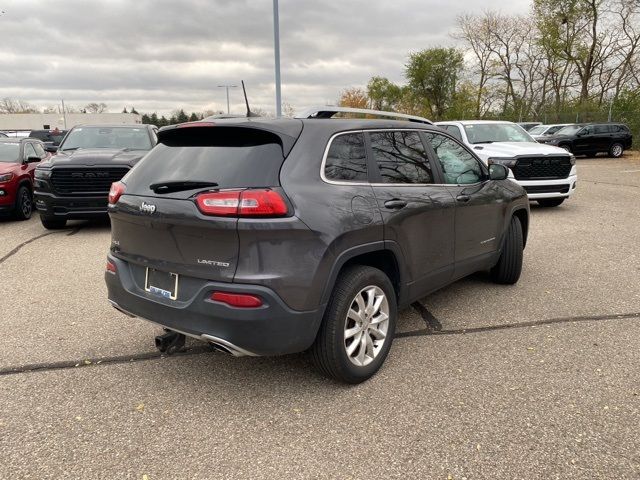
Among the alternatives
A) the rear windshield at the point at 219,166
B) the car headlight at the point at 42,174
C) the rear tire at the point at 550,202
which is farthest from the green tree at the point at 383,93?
the rear windshield at the point at 219,166

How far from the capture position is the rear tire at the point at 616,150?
24.3 m

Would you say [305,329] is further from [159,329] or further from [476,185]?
[476,185]

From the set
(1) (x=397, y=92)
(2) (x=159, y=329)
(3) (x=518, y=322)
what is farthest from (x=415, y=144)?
(1) (x=397, y=92)

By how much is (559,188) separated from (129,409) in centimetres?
912

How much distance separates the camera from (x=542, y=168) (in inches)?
374

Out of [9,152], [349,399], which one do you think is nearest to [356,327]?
[349,399]

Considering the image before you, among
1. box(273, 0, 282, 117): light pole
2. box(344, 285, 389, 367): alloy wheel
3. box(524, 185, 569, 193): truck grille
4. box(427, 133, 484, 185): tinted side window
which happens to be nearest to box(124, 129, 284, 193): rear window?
box(344, 285, 389, 367): alloy wheel

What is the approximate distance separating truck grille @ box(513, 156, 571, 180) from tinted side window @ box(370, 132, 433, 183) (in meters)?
6.33

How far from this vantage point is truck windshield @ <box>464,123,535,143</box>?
10.8 metres

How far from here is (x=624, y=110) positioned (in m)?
27.9

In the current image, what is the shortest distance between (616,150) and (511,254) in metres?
23.7

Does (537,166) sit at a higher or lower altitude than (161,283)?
higher

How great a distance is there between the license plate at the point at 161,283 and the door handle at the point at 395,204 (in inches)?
55.5

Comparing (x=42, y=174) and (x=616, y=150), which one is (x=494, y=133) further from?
(x=616, y=150)
